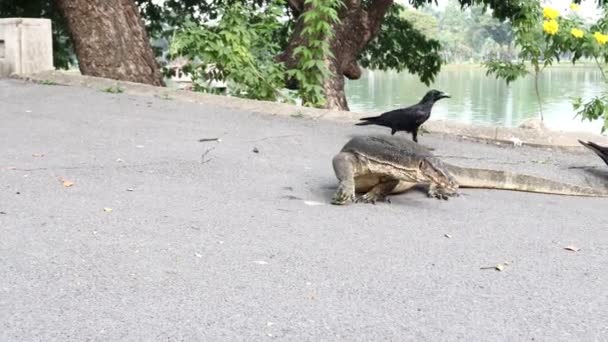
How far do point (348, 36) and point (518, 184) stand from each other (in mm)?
7378

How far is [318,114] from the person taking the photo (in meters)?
8.95

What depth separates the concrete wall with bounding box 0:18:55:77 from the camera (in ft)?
35.7

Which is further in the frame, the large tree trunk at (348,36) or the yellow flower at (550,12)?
the large tree trunk at (348,36)

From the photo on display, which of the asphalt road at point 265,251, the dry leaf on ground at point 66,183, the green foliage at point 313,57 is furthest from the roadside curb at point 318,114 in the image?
the dry leaf on ground at point 66,183

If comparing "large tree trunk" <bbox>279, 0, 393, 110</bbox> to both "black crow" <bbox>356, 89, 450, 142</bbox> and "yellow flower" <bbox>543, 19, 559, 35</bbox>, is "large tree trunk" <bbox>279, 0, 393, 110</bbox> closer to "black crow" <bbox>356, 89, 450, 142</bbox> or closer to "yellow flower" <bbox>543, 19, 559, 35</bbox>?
"yellow flower" <bbox>543, 19, 559, 35</bbox>

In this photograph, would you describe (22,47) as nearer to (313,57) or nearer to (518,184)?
(313,57)

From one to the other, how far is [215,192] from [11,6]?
35.2 ft

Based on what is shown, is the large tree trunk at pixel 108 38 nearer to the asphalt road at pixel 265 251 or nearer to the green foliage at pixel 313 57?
the green foliage at pixel 313 57

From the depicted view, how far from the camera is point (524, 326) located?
3.24m

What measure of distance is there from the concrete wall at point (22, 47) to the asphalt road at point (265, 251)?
409 centimetres

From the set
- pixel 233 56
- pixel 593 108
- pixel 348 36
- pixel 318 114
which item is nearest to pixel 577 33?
pixel 593 108

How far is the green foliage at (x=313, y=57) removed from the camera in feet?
32.0

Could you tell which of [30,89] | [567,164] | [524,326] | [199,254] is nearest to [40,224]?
[199,254]

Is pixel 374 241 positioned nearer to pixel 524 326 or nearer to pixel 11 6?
pixel 524 326
